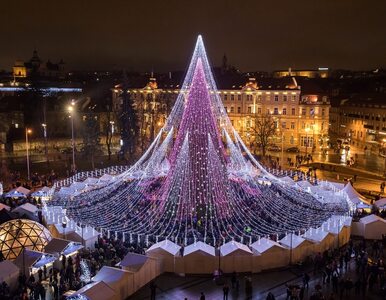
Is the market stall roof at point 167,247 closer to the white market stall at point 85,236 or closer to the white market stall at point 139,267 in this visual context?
the white market stall at point 139,267

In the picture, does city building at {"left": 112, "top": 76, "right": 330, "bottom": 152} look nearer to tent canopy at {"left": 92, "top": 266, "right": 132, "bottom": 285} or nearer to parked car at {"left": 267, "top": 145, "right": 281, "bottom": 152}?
parked car at {"left": 267, "top": 145, "right": 281, "bottom": 152}

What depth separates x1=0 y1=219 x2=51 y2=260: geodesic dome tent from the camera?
20750mm

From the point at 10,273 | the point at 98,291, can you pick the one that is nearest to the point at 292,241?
the point at 98,291

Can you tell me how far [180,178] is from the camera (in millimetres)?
26688

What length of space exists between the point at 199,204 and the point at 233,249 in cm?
579

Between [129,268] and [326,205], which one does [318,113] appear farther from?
[129,268]

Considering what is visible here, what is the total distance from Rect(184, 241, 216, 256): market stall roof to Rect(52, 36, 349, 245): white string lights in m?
1.08

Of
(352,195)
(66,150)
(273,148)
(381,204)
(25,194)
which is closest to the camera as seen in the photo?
(381,204)

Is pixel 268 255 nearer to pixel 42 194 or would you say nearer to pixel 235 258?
pixel 235 258

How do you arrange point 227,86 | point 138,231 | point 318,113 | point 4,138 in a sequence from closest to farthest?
1. point 138,231
2. point 4,138
3. point 318,113
4. point 227,86

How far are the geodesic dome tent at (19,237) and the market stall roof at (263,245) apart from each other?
1000 centimetres

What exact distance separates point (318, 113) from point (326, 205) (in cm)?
3628

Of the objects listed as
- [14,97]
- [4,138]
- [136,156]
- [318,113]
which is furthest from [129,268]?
[14,97]

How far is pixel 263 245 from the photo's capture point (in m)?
21.4
